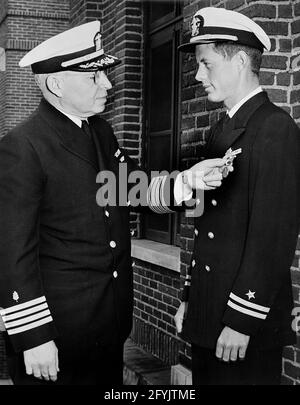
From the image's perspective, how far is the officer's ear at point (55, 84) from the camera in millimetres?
2910

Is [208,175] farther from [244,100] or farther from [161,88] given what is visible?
[161,88]

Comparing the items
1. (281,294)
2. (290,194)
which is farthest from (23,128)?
(281,294)

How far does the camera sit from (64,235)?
283 centimetres

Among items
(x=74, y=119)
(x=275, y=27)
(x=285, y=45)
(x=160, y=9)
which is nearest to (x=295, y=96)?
(x=285, y=45)

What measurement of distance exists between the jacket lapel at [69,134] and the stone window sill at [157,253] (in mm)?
2499

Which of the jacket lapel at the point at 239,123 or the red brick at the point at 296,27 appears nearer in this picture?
the jacket lapel at the point at 239,123

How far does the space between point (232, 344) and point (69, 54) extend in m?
1.56

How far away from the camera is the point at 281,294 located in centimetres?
278

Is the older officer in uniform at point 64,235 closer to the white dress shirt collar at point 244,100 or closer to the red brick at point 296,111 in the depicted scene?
the white dress shirt collar at point 244,100

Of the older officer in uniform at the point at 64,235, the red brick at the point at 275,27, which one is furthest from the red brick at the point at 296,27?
the older officer in uniform at the point at 64,235

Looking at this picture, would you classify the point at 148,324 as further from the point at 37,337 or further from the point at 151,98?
the point at 37,337

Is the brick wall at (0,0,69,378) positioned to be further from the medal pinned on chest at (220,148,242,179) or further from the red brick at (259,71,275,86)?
the medal pinned on chest at (220,148,242,179)

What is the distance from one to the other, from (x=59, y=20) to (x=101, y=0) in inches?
259

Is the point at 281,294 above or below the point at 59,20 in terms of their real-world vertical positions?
below
